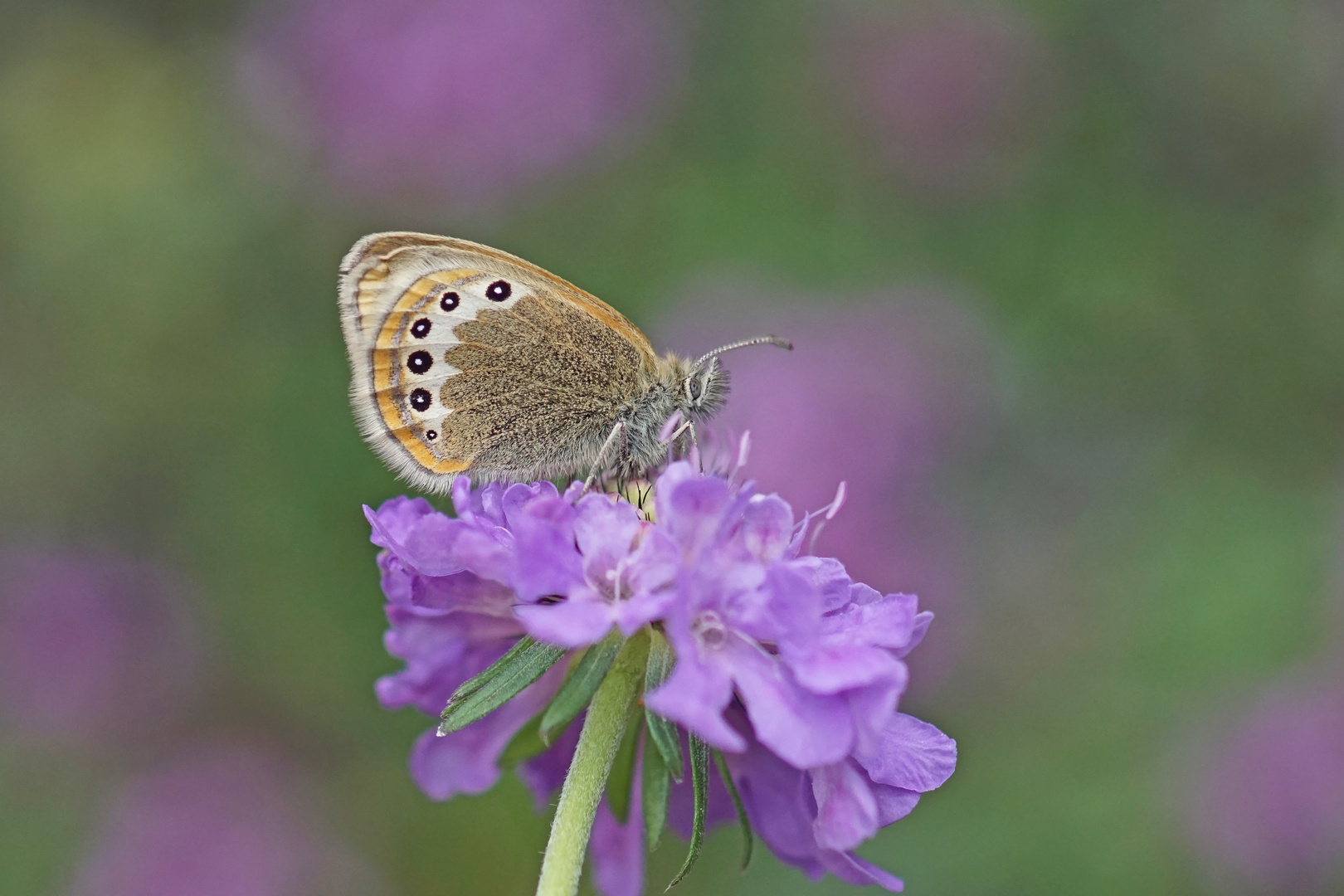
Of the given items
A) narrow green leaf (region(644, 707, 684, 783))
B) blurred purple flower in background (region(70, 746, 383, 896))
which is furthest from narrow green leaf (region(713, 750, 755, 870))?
blurred purple flower in background (region(70, 746, 383, 896))

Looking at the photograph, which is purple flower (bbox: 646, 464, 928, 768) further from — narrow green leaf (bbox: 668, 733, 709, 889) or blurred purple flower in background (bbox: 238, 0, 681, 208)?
blurred purple flower in background (bbox: 238, 0, 681, 208)

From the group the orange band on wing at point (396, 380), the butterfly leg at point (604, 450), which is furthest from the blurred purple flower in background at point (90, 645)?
the butterfly leg at point (604, 450)

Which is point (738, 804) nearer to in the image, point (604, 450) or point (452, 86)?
point (604, 450)

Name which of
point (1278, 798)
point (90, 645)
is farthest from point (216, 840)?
point (1278, 798)

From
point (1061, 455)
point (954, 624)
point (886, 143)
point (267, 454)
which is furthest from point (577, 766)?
point (886, 143)

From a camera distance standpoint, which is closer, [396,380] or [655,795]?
[655,795]

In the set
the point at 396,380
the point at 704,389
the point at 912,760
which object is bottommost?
the point at 912,760
